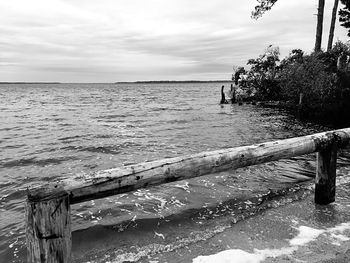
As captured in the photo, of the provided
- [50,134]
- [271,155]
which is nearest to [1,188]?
[271,155]

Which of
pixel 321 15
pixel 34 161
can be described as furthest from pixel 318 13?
pixel 34 161

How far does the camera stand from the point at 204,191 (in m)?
6.93

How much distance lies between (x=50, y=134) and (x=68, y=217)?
550 inches

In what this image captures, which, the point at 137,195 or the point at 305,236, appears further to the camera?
the point at 137,195

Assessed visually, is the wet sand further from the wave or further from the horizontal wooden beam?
the wave

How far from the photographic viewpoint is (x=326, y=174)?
17.0 feet

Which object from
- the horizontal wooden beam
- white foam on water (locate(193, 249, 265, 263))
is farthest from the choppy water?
the horizontal wooden beam

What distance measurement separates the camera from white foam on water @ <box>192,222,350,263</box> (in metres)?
3.71

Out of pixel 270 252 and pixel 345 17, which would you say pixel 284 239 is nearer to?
pixel 270 252

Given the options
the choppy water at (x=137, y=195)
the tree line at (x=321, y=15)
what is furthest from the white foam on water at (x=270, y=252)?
the tree line at (x=321, y=15)

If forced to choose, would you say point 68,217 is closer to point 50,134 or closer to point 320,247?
point 320,247

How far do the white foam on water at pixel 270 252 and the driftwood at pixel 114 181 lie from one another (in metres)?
0.99

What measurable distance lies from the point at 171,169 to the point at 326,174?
2.98m

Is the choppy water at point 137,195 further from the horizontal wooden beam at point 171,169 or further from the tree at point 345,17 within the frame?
the tree at point 345,17
